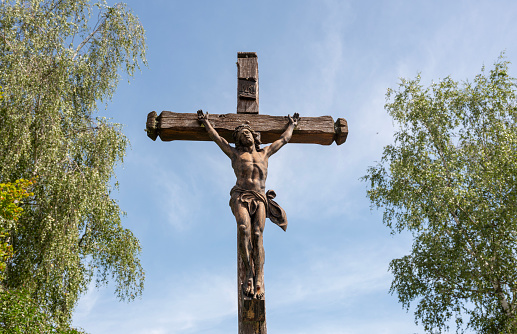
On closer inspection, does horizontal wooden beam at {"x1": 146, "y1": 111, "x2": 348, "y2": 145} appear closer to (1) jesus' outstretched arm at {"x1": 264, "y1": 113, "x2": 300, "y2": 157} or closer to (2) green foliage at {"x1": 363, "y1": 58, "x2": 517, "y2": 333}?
(1) jesus' outstretched arm at {"x1": 264, "y1": 113, "x2": 300, "y2": 157}

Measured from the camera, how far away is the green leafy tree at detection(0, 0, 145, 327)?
10.3 metres

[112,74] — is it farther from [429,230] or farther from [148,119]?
[429,230]

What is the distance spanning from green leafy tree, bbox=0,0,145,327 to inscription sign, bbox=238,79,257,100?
599cm

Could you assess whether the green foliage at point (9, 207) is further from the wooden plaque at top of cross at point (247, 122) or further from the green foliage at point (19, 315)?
the wooden plaque at top of cross at point (247, 122)

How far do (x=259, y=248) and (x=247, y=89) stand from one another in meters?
1.93

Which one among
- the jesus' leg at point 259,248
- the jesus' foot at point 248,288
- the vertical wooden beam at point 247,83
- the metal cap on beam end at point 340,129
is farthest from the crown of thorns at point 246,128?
the jesus' foot at point 248,288

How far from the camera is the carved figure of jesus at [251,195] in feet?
15.1

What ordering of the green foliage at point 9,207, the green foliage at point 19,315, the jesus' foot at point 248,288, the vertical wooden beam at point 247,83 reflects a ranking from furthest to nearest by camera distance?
the green foliage at point 9,207 → the green foliage at point 19,315 → the vertical wooden beam at point 247,83 → the jesus' foot at point 248,288

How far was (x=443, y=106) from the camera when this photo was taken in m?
15.7

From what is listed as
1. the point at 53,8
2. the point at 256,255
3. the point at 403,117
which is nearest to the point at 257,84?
the point at 256,255

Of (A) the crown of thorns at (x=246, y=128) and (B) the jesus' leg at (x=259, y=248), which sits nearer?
(B) the jesus' leg at (x=259, y=248)

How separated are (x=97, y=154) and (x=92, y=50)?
303 centimetres

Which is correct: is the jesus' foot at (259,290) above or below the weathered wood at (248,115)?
below

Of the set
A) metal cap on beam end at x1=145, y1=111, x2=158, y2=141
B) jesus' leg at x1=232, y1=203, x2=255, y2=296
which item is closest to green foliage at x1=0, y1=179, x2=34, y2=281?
metal cap on beam end at x1=145, y1=111, x2=158, y2=141
